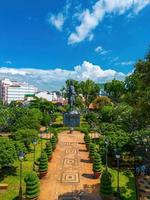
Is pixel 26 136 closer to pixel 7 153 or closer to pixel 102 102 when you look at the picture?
pixel 7 153

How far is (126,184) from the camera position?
2730 centimetres

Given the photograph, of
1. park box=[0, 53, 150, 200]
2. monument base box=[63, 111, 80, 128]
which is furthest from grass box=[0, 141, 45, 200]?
monument base box=[63, 111, 80, 128]

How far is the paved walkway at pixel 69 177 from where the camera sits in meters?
24.6

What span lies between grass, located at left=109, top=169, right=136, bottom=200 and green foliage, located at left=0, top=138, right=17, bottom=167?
10102 mm

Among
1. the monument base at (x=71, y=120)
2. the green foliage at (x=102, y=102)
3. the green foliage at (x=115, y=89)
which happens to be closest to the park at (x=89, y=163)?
the monument base at (x=71, y=120)

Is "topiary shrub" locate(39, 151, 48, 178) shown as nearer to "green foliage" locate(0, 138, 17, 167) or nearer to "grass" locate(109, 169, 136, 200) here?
"green foliage" locate(0, 138, 17, 167)

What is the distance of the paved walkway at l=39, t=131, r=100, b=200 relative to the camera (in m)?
24.6

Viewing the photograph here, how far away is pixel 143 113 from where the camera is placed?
66.9 ft

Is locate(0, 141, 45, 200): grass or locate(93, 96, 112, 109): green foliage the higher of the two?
locate(93, 96, 112, 109): green foliage

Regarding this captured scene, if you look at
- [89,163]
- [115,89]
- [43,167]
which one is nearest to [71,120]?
[89,163]

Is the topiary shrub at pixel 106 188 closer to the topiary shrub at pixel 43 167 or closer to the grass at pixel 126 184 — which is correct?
the grass at pixel 126 184

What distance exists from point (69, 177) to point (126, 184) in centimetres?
590

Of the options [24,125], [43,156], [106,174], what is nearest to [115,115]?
[24,125]

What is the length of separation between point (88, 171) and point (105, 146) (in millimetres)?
3742
